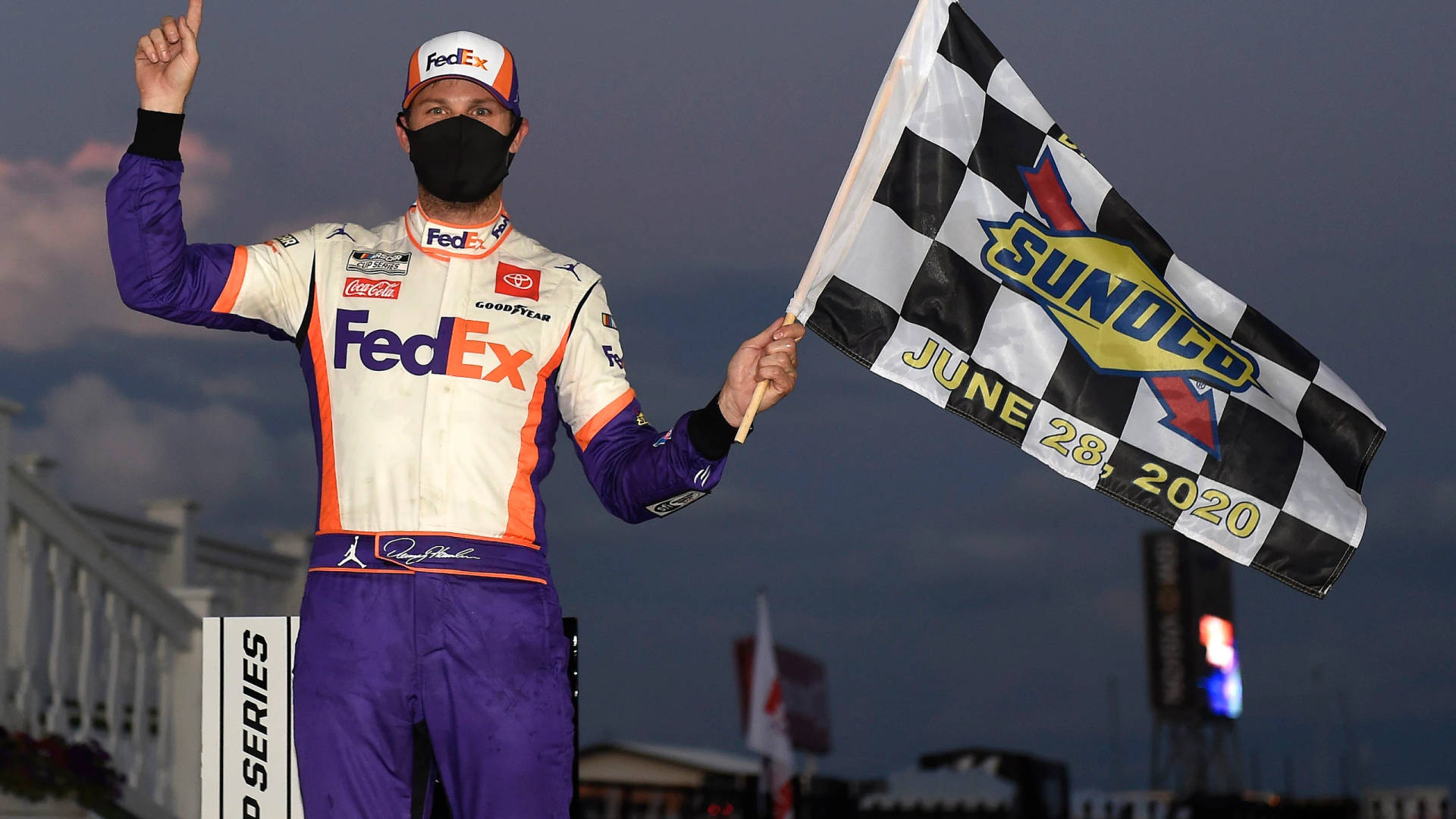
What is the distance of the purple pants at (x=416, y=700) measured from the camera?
3.24 m

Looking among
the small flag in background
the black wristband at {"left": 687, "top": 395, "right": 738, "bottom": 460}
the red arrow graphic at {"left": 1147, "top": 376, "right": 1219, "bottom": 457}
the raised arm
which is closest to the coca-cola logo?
the raised arm

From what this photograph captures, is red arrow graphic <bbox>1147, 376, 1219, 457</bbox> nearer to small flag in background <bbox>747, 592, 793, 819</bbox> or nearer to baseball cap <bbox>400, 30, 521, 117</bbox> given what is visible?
baseball cap <bbox>400, 30, 521, 117</bbox>

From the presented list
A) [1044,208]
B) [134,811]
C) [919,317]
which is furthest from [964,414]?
[134,811]

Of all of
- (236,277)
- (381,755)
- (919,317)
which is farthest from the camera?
(919,317)

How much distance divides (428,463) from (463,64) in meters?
0.96

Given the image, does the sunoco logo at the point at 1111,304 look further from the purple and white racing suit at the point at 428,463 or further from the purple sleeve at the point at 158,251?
the purple sleeve at the point at 158,251

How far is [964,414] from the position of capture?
4430 millimetres

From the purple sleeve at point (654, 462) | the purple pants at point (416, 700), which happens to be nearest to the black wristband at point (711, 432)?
the purple sleeve at point (654, 462)

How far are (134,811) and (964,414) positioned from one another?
259 inches

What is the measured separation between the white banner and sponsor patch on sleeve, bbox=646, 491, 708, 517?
121cm

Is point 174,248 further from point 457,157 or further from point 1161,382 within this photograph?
point 1161,382

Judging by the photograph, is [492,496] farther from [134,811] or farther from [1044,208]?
[134,811]

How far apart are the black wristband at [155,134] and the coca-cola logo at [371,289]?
46 centimetres

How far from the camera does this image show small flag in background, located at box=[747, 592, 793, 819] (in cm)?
1702
